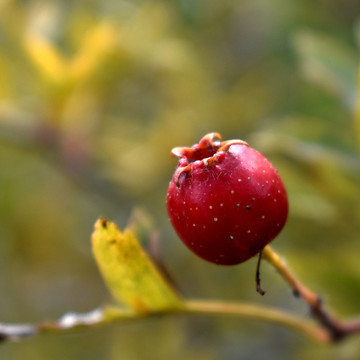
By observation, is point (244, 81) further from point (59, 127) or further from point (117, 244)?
point (117, 244)

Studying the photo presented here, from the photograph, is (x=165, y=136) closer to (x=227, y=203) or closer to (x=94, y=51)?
(x=94, y=51)

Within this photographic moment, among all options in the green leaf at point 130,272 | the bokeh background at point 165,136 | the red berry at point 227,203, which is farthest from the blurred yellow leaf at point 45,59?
the red berry at point 227,203

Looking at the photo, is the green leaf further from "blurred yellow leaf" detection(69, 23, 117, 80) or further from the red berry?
"blurred yellow leaf" detection(69, 23, 117, 80)

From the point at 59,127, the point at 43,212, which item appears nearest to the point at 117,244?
the point at 59,127

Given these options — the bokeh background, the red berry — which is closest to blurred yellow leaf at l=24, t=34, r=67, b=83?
the bokeh background

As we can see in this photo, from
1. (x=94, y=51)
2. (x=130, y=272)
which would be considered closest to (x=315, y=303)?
(x=130, y=272)

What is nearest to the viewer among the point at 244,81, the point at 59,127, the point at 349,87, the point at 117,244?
the point at 117,244
